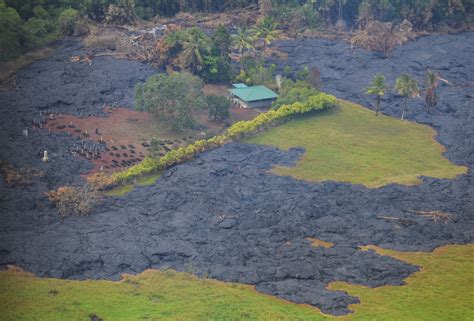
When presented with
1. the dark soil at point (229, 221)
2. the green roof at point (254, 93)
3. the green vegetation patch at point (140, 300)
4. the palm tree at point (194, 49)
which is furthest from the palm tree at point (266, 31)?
the green vegetation patch at point (140, 300)

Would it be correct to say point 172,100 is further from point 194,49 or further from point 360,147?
point 360,147

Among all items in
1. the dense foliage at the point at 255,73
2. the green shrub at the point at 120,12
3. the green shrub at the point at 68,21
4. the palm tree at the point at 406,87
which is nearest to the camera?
the palm tree at the point at 406,87

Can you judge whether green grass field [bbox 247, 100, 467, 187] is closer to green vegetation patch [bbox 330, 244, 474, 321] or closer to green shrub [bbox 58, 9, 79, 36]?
green vegetation patch [bbox 330, 244, 474, 321]

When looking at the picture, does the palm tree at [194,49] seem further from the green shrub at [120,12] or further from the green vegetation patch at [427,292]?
the green vegetation patch at [427,292]

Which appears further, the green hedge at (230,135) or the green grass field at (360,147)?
the green grass field at (360,147)

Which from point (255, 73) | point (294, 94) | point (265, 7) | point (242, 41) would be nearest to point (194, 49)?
point (242, 41)

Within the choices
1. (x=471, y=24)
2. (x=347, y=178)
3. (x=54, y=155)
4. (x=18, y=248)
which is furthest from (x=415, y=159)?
(x=471, y=24)
